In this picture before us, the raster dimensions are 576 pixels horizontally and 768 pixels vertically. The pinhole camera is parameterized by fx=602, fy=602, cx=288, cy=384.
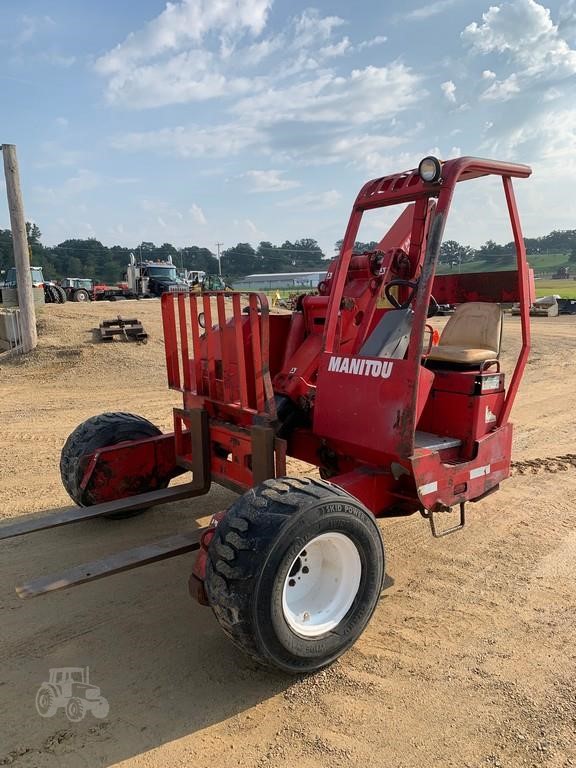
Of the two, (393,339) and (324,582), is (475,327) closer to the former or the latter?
(393,339)

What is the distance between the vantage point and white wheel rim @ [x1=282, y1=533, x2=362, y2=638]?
3174mm

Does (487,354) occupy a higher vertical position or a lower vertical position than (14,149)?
lower

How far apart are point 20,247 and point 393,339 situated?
416 inches

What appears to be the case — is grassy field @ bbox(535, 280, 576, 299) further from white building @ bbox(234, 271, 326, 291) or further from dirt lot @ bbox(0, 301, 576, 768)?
white building @ bbox(234, 271, 326, 291)

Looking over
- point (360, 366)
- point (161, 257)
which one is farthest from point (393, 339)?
point (161, 257)

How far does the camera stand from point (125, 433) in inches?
193

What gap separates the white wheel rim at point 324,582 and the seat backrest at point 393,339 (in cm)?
121

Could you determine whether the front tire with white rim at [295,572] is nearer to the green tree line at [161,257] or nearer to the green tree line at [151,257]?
the green tree line at [161,257]

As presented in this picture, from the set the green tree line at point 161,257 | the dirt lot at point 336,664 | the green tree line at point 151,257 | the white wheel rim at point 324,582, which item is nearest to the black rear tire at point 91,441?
the dirt lot at point 336,664

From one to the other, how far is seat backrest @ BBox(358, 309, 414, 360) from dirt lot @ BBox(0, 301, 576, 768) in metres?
1.55

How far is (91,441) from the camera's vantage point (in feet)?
15.5

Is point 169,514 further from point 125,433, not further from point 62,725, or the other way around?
point 62,725

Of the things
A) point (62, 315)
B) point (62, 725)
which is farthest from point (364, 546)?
point (62, 315)

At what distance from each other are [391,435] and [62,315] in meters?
13.7
